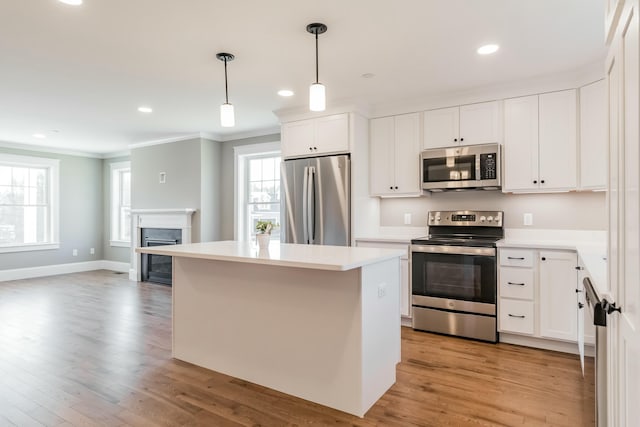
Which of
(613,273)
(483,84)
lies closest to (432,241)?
(483,84)

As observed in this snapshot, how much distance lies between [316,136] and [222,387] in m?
2.82

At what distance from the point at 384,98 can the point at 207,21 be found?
7.09 ft

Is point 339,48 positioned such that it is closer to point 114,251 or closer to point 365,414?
point 365,414

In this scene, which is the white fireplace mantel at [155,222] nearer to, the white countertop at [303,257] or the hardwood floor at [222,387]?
the hardwood floor at [222,387]

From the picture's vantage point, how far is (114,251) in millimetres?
7945

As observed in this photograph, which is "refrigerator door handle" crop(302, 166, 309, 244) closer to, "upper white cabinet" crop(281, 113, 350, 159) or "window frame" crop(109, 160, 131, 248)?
"upper white cabinet" crop(281, 113, 350, 159)

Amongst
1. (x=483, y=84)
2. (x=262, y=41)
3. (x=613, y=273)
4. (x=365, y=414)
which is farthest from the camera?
(x=483, y=84)

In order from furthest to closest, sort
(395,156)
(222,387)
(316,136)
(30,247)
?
(30,247) < (316,136) < (395,156) < (222,387)

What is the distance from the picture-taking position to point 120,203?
791cm

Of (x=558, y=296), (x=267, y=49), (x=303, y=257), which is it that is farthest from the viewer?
(x=558, y=296)

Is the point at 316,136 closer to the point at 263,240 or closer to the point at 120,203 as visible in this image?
the point at 263,240

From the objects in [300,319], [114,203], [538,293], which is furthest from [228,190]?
[538,293]

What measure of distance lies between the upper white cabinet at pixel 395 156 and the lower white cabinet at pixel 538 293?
48.7 inches

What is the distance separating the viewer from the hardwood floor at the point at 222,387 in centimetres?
221
